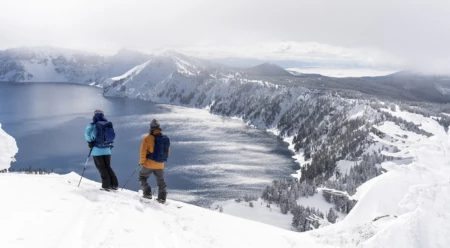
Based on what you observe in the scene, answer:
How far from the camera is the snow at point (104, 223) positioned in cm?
768

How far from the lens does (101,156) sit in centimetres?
1395

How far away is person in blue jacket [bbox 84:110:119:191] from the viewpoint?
45.0 feet

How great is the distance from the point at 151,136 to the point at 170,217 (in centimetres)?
384

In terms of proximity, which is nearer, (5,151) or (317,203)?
(5,151)

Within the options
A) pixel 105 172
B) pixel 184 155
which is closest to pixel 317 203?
pixel 184 155

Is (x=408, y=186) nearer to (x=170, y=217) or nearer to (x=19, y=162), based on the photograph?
(x=170, y=217)

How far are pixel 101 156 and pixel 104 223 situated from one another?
215 inches

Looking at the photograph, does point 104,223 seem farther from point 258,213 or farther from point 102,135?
point 258,213

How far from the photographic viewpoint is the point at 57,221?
8523mm

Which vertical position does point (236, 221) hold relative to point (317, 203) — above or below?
above

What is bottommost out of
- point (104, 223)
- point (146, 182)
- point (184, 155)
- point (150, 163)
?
point (184, 155)

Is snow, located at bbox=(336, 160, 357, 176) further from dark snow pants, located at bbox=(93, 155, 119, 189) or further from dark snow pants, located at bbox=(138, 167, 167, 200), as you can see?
dark snow pants, located at bbox=(93, 155, 119, 189)

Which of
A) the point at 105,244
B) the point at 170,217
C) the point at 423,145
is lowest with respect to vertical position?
the point at 170,217

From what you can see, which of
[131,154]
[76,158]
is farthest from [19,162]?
[131,154]
